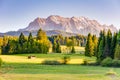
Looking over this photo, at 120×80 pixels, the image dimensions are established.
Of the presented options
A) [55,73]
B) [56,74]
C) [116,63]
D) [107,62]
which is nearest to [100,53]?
[107,62]

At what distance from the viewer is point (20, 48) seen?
377ft

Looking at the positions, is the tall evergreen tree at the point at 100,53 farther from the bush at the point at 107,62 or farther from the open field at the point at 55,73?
A: the open field at the point at 55,73

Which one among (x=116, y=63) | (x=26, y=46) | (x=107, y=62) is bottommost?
(x=116, y=63)

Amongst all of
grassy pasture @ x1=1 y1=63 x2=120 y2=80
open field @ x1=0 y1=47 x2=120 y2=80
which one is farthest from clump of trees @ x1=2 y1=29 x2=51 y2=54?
grassy pasture @ x1=1 y1=63 x2=120 y2=80

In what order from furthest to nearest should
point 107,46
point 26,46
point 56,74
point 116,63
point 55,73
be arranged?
point 26,46 → point 107,46 → point 116,63 → point 55,73 → point 56,74

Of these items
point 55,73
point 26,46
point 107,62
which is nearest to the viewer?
point 55,73

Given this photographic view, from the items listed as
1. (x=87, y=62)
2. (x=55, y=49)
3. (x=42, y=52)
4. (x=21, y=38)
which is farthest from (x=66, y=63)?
(x=55, y=49)

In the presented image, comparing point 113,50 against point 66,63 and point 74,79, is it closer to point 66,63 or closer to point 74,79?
point 66,63

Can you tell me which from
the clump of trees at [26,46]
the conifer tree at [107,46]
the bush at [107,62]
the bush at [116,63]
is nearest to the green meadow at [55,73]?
the bush at [116,63]

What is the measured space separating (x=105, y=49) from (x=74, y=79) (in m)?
40.6

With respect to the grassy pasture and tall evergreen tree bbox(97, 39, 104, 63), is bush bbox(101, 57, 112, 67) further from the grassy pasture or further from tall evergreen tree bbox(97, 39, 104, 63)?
the grassy pasture

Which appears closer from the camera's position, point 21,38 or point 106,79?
point 106,79

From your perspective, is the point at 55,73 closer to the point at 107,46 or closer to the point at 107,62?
the point at 107,62

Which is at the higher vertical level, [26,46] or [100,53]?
[26,46]
